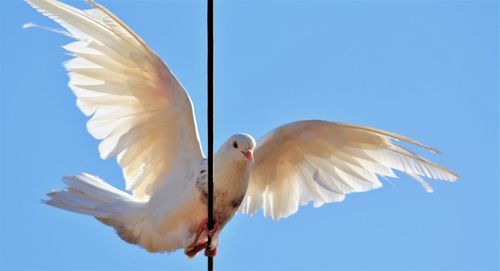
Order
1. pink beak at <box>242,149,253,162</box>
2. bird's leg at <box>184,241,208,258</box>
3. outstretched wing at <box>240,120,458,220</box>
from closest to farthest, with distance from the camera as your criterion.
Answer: pink beak at <box>242,149,253,162</box> → bird's leg at <box>184,241,208,258</box> → outstretched wing at <box>240,120,458,220</box>

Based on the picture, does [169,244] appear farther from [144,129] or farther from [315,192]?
[315,192]

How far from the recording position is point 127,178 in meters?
9.54

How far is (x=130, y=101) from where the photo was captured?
9.38 metres

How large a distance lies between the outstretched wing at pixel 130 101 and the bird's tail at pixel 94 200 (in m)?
0.33

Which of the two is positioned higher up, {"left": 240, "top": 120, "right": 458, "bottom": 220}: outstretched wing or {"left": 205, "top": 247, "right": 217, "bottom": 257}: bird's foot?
{"left": 240, "top": 120, "right": 458, "bottom": 220}: outstretched wing

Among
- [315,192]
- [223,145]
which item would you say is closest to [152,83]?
[223,145]

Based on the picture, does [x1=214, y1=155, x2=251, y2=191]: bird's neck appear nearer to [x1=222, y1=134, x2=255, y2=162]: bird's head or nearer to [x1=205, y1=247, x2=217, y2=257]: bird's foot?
[x1=222, y1=134, x2=255, y2=162]: bird's head

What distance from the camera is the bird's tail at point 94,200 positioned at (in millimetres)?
8844

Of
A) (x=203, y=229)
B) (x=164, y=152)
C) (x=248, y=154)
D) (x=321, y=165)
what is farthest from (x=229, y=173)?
(x=321, y=165)

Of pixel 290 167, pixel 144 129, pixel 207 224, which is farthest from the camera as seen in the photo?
pixel 290 167

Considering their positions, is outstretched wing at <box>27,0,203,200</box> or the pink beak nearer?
the pink beak

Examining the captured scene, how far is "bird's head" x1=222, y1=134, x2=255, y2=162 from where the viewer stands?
28.9 feet

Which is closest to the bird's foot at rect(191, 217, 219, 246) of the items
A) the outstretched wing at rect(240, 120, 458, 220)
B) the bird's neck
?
the bird's neck

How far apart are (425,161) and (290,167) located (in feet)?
4.59
